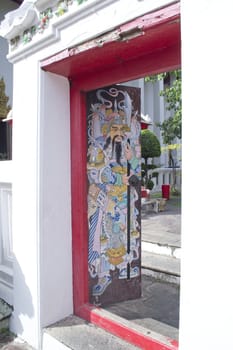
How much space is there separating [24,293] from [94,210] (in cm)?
83

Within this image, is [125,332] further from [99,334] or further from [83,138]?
[83,138]

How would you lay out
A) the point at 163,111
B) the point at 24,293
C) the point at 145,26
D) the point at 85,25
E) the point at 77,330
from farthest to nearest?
1. the point at 163,111
2. the point at 24,293
3. the point at 77,330
4. the point at 85,25
5. the point at 145,26

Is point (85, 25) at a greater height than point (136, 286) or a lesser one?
greater

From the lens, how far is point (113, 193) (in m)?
2.61

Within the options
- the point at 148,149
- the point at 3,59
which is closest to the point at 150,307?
the point at 148,149

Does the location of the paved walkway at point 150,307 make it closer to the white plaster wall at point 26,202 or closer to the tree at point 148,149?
the white plaster wall at point 26,202
